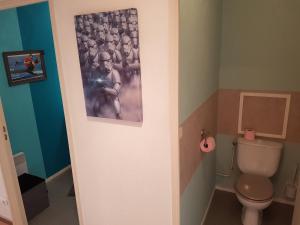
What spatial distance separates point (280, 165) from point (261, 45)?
1241mm

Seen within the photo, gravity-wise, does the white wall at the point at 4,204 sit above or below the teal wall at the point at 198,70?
below

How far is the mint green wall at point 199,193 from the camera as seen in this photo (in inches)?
71.2

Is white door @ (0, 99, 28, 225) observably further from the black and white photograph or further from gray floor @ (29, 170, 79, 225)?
the black and white photograph

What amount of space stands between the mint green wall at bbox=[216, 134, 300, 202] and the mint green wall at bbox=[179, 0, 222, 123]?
2.31 ft

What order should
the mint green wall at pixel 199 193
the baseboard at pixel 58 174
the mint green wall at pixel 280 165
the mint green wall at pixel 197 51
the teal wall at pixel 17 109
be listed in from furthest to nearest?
the baseboard at pixel 58 174, the teal wall at pixel 17 109, the mint green wall at pixel 280 165, the mint green wall at pixel 199 193, the mint green wall at pixel 197 51

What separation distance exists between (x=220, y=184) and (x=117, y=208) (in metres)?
1.48

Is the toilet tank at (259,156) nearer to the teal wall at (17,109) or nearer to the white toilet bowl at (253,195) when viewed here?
the white toilet bowl at (253,195)

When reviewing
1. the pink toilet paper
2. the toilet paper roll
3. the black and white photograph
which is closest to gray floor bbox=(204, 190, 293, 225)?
the pink toilet paper

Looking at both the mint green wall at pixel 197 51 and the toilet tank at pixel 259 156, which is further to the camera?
the toilet tank at pixel 259 156

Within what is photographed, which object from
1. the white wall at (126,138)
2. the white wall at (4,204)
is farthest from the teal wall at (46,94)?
the white wall at (126,138)

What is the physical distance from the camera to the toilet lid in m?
2.11

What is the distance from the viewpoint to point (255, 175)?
7.94 ft

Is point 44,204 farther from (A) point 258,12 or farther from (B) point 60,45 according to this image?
(A) point 258,12

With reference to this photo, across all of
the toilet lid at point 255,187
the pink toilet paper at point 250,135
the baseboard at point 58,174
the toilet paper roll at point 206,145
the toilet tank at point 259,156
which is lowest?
the baseboard at point 58,174
